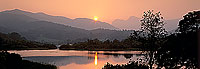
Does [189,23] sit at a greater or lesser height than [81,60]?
greater

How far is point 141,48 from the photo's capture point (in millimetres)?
29375

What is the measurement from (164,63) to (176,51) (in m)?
2.03

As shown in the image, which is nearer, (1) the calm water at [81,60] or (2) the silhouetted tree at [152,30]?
(2) the silhouetted tree at [152,30]

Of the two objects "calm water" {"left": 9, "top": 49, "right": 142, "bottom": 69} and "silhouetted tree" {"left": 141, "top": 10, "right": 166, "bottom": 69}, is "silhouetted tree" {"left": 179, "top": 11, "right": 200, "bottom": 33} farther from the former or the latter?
"calm water" {"left": 9, "top": 49, "right": 142, "bottom": 69}

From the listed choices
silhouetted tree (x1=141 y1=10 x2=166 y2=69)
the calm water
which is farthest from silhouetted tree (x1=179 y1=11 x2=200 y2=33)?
the calm water

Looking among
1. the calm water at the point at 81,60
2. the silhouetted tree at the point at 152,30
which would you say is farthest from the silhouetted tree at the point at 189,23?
the calm water at the point at 81,60

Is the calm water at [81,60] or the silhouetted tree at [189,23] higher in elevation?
the silhouetted tree at [189,23]

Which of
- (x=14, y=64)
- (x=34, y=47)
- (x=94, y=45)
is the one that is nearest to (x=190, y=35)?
(x=14, y=64)

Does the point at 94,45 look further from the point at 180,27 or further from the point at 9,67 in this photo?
the point at 180,27

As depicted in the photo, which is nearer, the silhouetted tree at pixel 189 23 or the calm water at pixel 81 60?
the silhouetted tree at pixel 189 23

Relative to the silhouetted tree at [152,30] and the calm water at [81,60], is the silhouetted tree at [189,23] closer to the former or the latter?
the silhouetted tree at [152,30]

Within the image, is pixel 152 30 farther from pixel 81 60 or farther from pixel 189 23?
pixel 81 60

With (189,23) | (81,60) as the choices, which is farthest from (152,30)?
(81,60)

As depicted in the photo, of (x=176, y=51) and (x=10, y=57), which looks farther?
(x=10, y=57)
